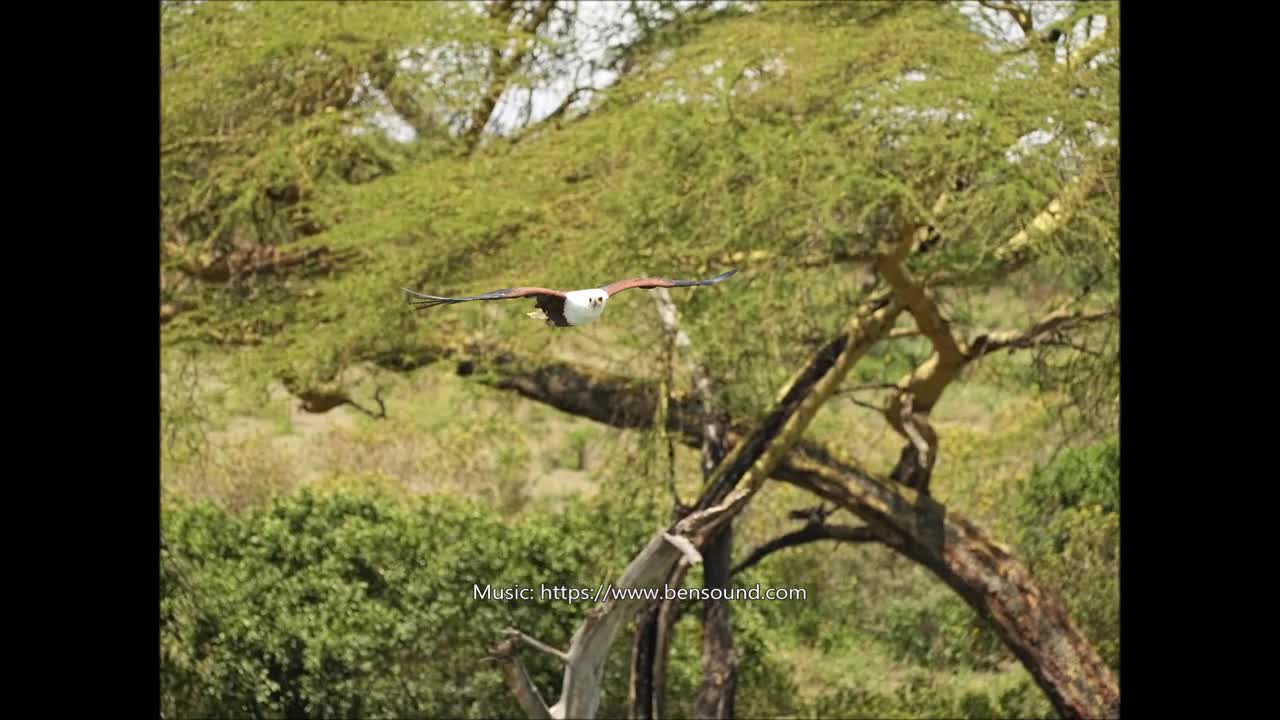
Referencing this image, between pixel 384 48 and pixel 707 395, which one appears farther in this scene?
pixel 384 48

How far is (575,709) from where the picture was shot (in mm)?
5074

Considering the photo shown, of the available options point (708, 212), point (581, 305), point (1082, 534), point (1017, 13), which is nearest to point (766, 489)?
point (1082, 534)

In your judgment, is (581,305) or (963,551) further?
(963,551)

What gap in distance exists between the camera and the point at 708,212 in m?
5.64

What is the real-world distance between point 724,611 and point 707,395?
2.97 feet

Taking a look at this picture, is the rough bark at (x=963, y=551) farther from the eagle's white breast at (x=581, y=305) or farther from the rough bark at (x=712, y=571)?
the eagle's white breast at (x=581, y=305)

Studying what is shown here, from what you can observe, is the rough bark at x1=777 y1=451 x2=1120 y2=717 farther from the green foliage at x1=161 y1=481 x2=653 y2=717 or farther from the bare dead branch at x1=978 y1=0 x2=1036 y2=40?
the bare dead branch at x1=978 y1=0 x2=1036 y2=40

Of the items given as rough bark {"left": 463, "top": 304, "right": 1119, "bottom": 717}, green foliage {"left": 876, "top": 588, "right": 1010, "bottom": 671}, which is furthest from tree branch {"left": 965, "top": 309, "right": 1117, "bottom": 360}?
green foliage {"left": 876, "top": 588, "right": 1010, "bottom": 671}

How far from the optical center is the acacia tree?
5.47 metres

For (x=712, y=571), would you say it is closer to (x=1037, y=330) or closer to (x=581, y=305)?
(x=1037, y=330)

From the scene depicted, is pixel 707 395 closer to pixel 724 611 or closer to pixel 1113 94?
pixel 724 611

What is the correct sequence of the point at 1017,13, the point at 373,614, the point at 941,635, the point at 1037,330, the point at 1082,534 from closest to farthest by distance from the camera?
the point at 1037,330 → the point at 1017,13 → the point at 373,614 → the point at 1082,534 → the point at 941,635

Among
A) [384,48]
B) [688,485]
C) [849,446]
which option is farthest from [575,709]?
[849,446]

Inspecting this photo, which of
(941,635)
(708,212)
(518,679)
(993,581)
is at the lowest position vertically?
(941,635)
